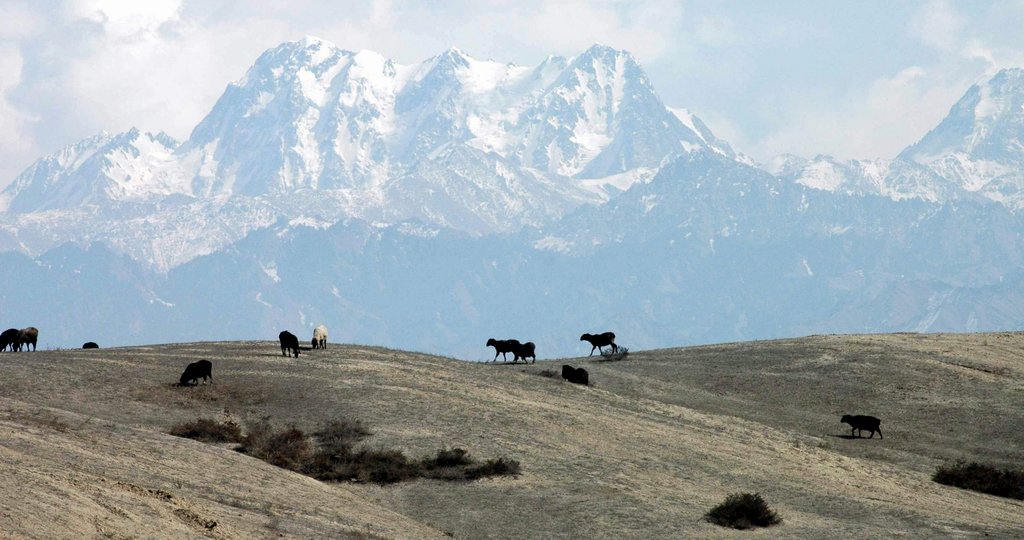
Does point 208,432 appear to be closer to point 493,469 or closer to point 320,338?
point 493,469

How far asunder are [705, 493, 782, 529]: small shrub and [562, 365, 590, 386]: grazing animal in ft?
74.2

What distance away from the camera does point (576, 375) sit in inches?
2232

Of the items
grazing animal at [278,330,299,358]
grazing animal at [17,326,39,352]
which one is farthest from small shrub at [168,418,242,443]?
grazing animal at [17,326,39,352]

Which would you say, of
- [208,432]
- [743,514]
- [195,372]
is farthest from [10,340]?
[743,514]

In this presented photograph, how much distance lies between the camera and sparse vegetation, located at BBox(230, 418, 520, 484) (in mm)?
36750

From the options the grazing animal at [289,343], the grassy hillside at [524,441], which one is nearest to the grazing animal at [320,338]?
the grassy hillside at [524,441]

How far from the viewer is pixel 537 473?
3775 cm

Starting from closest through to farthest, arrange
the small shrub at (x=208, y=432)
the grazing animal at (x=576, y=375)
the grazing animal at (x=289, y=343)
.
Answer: the small shrub at (x=208, y=432) → the grazing animal at (x=289, y=343) → the grazing animal at (x=576, y=375)

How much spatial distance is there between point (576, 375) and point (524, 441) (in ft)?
51.0

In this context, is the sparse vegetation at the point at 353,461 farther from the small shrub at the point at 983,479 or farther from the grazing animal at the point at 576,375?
the grazing animal at the point at 576,375

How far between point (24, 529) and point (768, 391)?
4241 cm

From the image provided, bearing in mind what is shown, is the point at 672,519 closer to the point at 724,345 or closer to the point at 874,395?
the point at 874,395

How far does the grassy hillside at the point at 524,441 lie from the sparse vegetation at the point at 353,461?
573mm

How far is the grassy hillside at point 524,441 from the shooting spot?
98.2 ft
